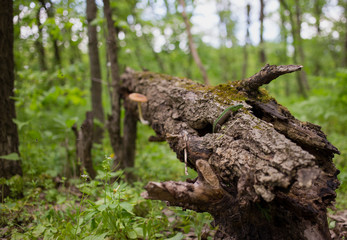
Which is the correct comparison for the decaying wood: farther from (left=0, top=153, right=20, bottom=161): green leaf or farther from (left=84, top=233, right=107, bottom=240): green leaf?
(left=84, top=233, right=107, bottom=240): green leaf

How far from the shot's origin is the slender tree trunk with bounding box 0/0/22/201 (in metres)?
3.12

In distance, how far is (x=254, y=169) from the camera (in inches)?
62.3

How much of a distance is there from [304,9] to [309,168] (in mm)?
16271

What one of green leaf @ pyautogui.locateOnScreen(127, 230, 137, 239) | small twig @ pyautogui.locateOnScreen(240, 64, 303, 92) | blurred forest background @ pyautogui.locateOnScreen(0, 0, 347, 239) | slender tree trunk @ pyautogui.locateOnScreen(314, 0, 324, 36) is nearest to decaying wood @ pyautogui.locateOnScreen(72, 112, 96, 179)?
blurred forest background @ pyautogui.locateOnScreen(0, 0, 347, 239)

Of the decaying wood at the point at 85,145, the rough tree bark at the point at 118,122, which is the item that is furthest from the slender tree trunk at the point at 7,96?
the rough tree bark at the point at 118,122

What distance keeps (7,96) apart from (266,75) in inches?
131

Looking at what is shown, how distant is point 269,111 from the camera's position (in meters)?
2.07

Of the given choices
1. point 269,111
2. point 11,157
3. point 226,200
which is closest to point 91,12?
point 11,157

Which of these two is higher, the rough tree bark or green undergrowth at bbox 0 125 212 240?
the rough tree bark

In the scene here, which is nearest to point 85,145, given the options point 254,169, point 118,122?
point 118,122

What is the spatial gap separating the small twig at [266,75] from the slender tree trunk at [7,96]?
10.1 feet

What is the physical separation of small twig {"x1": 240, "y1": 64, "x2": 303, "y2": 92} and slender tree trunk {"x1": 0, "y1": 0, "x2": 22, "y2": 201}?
10.1ft

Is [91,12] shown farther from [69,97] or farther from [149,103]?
[149,103]

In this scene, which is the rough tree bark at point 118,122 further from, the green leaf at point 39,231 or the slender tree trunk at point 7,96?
the green leaf at point 39,231
